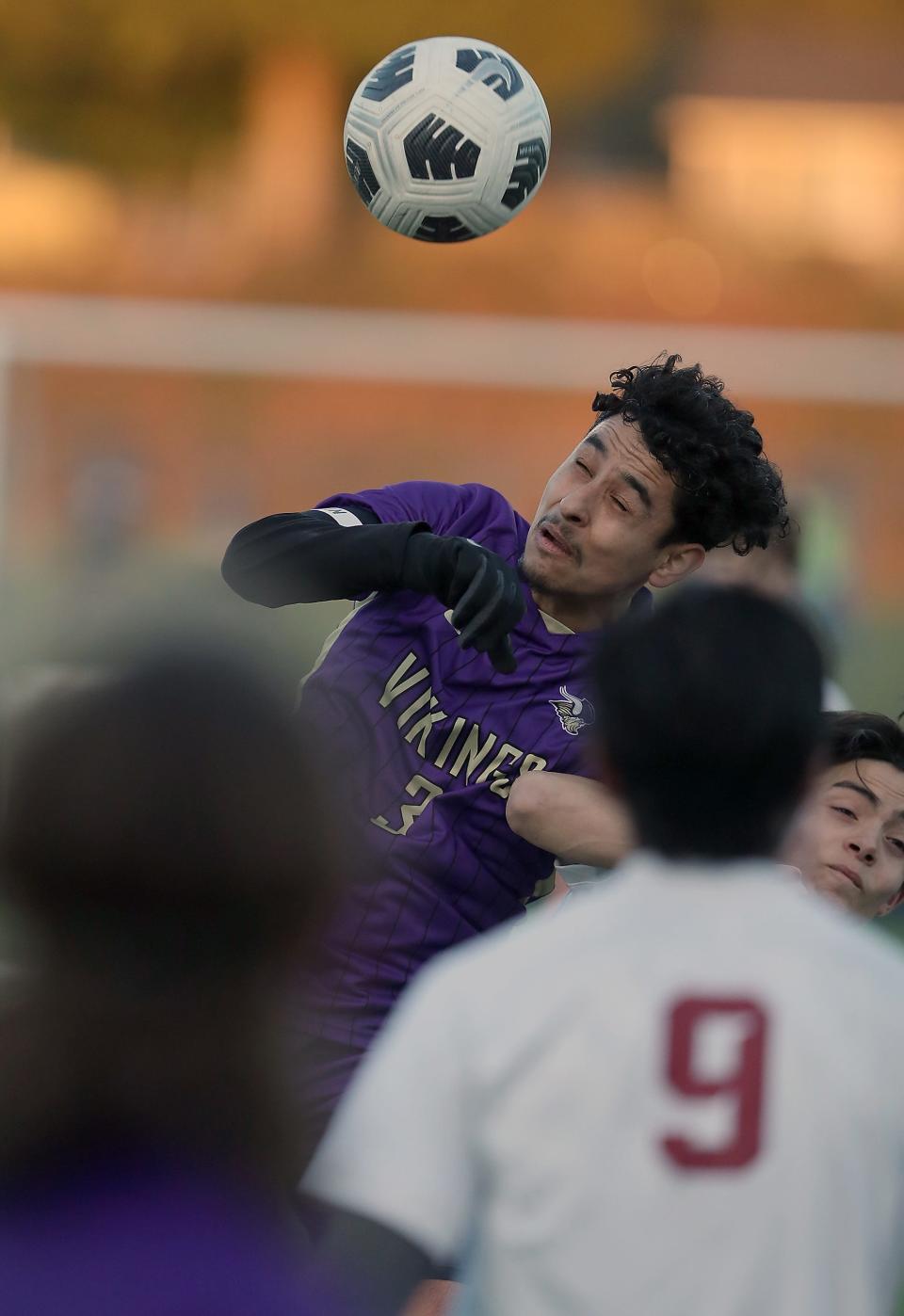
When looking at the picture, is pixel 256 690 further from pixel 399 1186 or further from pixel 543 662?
pixel 543 662

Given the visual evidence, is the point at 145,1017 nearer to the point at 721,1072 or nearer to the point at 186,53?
the point at 721,1072

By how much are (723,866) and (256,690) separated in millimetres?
523

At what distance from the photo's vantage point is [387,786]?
3088 mm

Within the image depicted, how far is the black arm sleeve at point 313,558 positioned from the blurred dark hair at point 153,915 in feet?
5.37

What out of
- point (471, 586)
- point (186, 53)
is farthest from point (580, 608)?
point (186, 53)

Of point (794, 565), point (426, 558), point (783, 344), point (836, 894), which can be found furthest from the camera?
point (783, 344)

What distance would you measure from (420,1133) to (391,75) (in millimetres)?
3062

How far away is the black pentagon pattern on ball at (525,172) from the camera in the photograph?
3918 millimetres

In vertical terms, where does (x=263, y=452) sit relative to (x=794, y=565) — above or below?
above

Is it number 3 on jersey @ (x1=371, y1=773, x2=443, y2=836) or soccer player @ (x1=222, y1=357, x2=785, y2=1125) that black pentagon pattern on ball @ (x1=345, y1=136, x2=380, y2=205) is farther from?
number 3 on jersey @ (x1=371, y1=773, x2=443, y2=836)

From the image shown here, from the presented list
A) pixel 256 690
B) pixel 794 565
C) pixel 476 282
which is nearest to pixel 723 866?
pixel 256 690

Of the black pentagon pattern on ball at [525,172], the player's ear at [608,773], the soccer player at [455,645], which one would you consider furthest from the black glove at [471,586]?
the black pentagon pattern on ball at [525,172]

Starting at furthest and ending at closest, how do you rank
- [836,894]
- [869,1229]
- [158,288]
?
[158,288]
[836,894]
[869,1229]

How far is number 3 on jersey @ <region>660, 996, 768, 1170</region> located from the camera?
151cm
